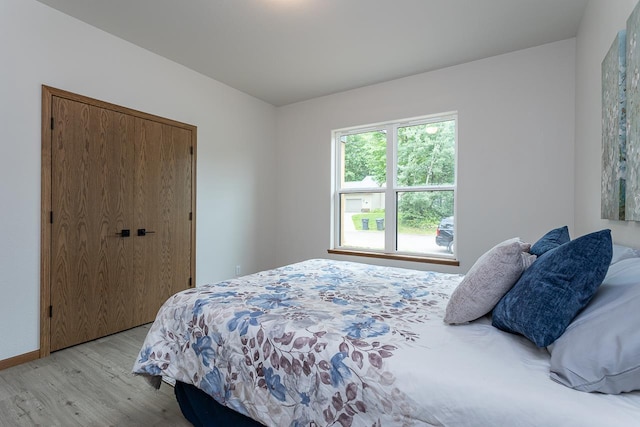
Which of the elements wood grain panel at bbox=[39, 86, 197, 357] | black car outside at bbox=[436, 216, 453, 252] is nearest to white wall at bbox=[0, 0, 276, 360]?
wood grain panel at bbox=[39, 86, 197, 357]

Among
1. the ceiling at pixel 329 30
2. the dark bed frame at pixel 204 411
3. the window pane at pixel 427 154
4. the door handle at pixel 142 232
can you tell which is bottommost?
the dark bed frame at pixel 204 411

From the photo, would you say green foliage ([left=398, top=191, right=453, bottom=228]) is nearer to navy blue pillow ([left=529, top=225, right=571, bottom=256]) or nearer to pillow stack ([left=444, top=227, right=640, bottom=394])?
navy blue pillow ([left=529, top=225, right=571, bottom=256])

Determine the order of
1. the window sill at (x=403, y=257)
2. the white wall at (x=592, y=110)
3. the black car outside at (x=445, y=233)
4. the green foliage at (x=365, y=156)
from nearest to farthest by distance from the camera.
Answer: the white wall at (x=592, y=110) < the window sill at (x=403, y=257) < the black car outside at (x=445, y=233) < the green foliage at (x=365, y=156)

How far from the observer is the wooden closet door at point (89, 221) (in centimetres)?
253

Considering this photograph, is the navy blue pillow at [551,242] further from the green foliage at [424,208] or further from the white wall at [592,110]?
the green foliage at [424,208]

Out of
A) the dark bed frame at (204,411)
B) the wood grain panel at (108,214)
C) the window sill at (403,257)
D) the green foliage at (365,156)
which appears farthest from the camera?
the green foliage at (365,156)

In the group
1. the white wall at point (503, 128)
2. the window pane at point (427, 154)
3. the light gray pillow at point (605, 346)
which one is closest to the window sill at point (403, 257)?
the white wall at point (503, 128)

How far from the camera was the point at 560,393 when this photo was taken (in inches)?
34.5

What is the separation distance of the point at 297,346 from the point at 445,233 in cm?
270

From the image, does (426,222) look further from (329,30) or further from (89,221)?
(89,221)

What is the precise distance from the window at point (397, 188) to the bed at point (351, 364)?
1.74 meters

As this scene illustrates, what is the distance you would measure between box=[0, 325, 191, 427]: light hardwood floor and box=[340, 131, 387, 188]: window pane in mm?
2957

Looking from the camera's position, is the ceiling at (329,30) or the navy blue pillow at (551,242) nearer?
the navy blue pillow at (551,242)

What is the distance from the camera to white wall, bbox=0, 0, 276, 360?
229cm
